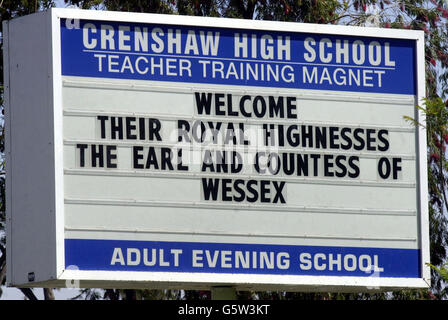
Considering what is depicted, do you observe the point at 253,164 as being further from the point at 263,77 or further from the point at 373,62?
the point at 373,62

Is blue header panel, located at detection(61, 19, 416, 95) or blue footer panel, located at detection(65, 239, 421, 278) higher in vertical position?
blue header panel, located at detection(61, 19, 416, 95)

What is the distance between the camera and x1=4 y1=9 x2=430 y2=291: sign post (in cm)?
1064

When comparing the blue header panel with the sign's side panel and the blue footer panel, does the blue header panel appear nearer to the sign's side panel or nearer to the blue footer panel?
the sign's side panel

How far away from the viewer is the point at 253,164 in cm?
1116

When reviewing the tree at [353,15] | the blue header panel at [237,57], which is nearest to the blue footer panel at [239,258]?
the blue header panel at [237,57]

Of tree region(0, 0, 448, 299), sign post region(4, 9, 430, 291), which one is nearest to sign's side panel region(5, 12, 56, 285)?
sign post region(4, 9, 430, 291)

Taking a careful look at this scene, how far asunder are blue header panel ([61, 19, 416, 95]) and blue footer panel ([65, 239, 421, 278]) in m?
1.55

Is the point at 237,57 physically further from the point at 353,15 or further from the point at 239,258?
the point at 353,15

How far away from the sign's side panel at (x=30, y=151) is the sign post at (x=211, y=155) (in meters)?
0.02

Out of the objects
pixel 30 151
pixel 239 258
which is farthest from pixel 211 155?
pixel 30 151

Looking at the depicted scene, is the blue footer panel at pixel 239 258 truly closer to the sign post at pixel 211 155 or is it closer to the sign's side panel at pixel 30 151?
the sign post at pixel 211 155

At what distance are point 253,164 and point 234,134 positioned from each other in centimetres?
33
